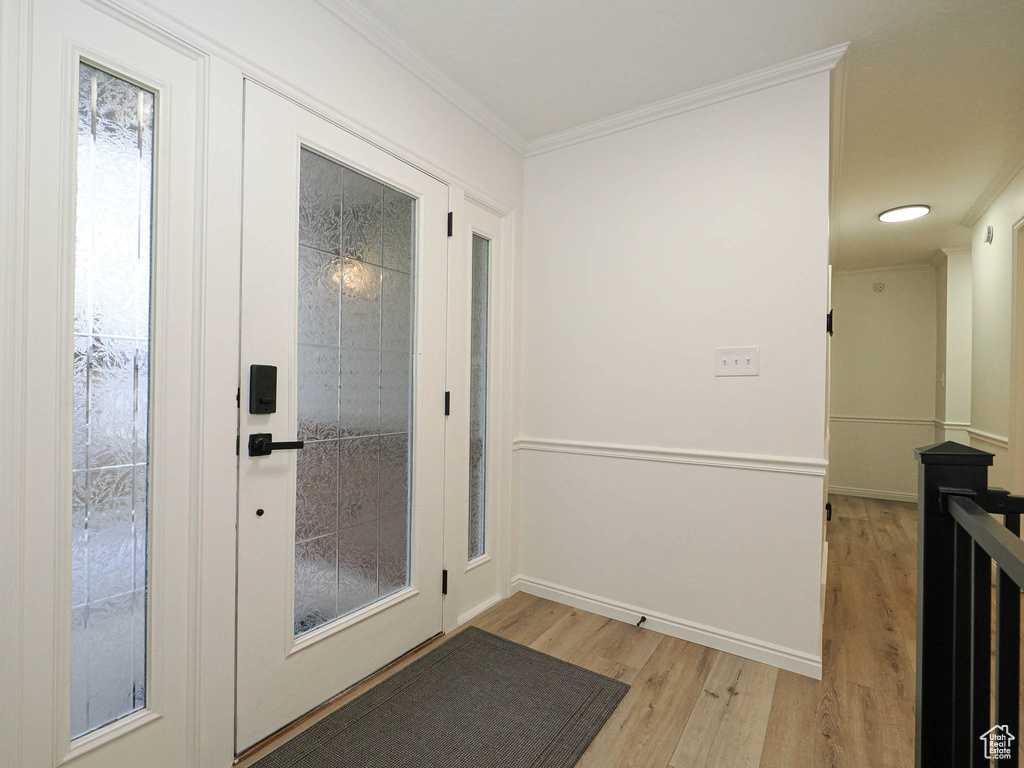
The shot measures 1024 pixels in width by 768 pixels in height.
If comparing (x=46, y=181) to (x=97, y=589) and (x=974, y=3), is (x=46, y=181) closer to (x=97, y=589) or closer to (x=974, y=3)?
(x=97, y=589)

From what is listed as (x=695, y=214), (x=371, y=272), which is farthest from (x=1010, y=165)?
(x=371, y=272)

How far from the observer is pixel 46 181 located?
1.22 meters

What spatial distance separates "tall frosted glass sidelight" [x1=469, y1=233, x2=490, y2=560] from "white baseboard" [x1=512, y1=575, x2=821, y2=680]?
1.50 ft

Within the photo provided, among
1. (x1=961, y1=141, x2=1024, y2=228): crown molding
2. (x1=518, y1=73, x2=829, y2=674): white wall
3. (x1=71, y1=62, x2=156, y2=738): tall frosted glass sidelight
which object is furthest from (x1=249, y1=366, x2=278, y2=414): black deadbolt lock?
(x1=961, y1=141, x2=1024, y2=228): crown molding

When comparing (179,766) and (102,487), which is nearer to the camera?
(102,487)

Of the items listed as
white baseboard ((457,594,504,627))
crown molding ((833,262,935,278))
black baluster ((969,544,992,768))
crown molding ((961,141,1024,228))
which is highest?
crown molding ((961,141,1024,228))

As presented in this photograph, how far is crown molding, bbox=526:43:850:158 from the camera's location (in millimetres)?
2121

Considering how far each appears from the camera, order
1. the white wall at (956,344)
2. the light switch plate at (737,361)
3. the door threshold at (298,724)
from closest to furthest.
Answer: the door threshold at (298,724) → the light switch plate at (737,361) → the white wall at (956,344)

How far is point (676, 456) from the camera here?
97.7 inches

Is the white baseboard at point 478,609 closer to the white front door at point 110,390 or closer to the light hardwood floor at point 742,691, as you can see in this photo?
the light hardwood floor at point 742,691

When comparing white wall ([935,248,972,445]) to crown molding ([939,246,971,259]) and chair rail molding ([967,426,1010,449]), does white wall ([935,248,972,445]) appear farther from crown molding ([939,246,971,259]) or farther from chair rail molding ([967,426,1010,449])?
chair rail molding ([967,426,1010,449])

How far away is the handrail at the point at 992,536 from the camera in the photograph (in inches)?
26.7

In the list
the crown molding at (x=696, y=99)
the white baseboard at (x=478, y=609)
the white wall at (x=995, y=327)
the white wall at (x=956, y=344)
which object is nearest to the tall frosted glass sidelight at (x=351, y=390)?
the white baseboard at (x=478, y=609)

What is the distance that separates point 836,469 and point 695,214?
4.64 metres
